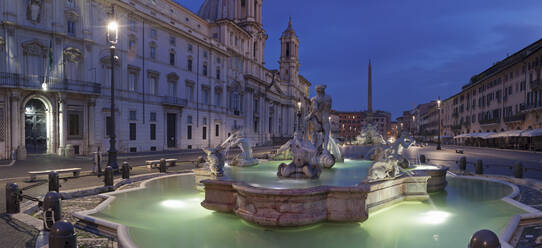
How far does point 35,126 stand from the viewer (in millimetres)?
22000

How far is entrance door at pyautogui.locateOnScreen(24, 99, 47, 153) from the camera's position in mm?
21609

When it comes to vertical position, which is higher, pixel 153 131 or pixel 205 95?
pixel 205 95

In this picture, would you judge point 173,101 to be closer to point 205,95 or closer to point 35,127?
point 205,95

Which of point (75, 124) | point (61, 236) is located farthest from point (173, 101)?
point (61, 236)

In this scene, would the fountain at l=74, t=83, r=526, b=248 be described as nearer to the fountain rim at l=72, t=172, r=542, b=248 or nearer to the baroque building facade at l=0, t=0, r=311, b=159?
the fountain rim at l=72, t=172, r=542, b=248

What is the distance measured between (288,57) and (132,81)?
4962 centimetres

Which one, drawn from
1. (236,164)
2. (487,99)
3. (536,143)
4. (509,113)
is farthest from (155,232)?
(487,99)

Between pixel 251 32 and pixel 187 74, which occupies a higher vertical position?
pixel 251 32

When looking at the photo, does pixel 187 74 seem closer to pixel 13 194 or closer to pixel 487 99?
pixel 13 194

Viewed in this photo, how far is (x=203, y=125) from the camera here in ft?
122

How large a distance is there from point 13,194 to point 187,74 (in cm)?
2968

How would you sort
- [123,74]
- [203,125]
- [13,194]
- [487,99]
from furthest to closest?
1. [487,99]
2. [203,125]
3. [123,74]
4. [13,194]

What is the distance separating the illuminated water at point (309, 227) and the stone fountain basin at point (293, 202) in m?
0.16

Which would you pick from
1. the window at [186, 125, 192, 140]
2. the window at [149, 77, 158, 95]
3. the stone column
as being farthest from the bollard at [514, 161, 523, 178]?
the window at [186, 125, 192, 140]
